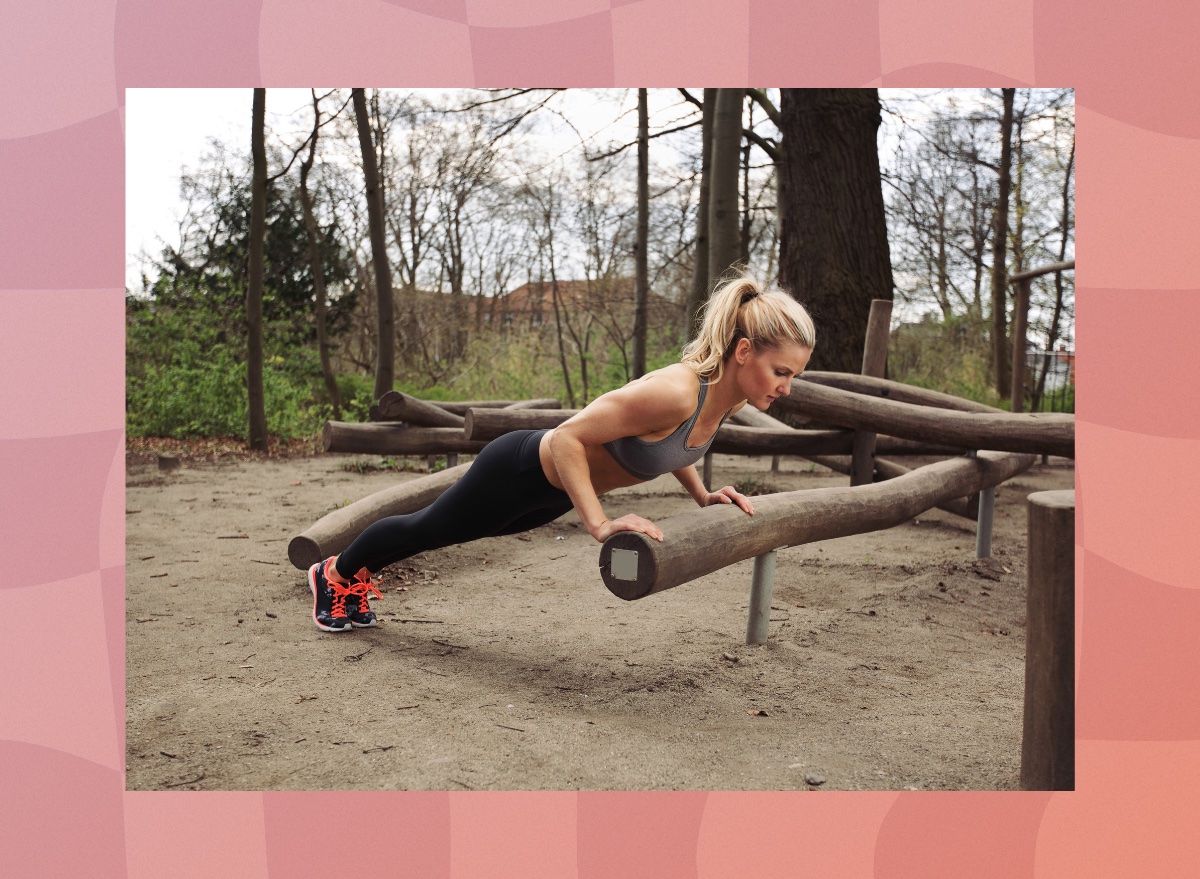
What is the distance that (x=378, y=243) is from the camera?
1072 centimetres

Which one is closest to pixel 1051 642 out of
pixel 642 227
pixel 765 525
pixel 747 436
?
pixel 765 525

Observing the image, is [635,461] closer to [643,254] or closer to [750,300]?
[750,300]

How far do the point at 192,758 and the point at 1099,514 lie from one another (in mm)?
2363

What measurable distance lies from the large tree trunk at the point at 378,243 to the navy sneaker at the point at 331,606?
6887 mm

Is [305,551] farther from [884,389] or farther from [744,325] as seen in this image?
[884,389]

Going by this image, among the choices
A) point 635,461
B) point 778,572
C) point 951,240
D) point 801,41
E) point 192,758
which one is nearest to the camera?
point 801,41

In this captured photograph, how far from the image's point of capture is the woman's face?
8.64ft

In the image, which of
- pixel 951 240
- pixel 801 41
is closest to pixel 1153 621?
pixel 801 41

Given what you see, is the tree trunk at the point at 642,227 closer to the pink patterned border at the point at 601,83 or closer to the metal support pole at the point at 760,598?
the metal support pole at the point at 760,598

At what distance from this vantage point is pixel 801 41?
7.11 feet

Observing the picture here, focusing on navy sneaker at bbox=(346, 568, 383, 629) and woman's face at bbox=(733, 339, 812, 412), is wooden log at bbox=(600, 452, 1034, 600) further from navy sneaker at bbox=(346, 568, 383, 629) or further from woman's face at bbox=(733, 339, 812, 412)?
navy sneaker at bbox=(346, 568, 383, 629)

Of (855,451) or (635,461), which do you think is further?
(855,451)

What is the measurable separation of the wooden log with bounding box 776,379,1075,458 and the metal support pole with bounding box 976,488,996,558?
0.42 meters

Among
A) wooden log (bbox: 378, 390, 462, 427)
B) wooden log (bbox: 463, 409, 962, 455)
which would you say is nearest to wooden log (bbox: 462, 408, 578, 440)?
wooden log (bbox: 463, 409, 962, 455)
